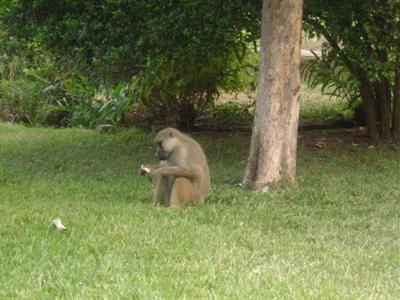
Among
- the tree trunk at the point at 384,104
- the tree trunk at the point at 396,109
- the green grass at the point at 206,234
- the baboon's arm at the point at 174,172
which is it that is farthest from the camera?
the tree trunk at the point at 384,104

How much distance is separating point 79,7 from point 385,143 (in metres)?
5.29

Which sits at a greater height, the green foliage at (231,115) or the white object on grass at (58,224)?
the green foliage at (231,115)

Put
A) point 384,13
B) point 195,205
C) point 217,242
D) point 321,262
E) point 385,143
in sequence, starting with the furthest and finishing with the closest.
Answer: point 385,143 → point 384,13 → point 195,205 → point 217,242 → point 321,262

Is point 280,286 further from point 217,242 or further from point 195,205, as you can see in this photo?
point 195,205

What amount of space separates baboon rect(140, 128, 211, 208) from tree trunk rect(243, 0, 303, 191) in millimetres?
1187

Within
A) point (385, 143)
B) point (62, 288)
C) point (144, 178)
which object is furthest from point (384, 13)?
point (62, 288)

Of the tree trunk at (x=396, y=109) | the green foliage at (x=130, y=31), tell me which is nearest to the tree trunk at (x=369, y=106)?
the tree trunk at (x=396, y=109)

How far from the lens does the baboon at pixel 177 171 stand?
7934 mm

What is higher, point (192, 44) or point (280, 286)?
point (192, 44)

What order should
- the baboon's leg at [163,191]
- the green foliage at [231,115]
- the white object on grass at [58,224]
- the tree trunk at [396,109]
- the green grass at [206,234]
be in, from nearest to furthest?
the green grass at [206,234], the white object on grass at [58,224], the baboon's leg at [163,191], the tree trunk at [396,109], the green foliage at [231,115]

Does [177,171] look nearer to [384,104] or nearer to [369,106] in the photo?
[369,106]

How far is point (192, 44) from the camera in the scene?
1102 cm

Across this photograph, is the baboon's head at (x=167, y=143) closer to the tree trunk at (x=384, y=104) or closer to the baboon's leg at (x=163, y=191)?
the baboon's leg at (x=163, y=191)

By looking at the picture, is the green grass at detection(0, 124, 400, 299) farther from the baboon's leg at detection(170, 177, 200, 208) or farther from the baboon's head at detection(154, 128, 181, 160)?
the baboon's head at detection(154, 128, 181, 160)
